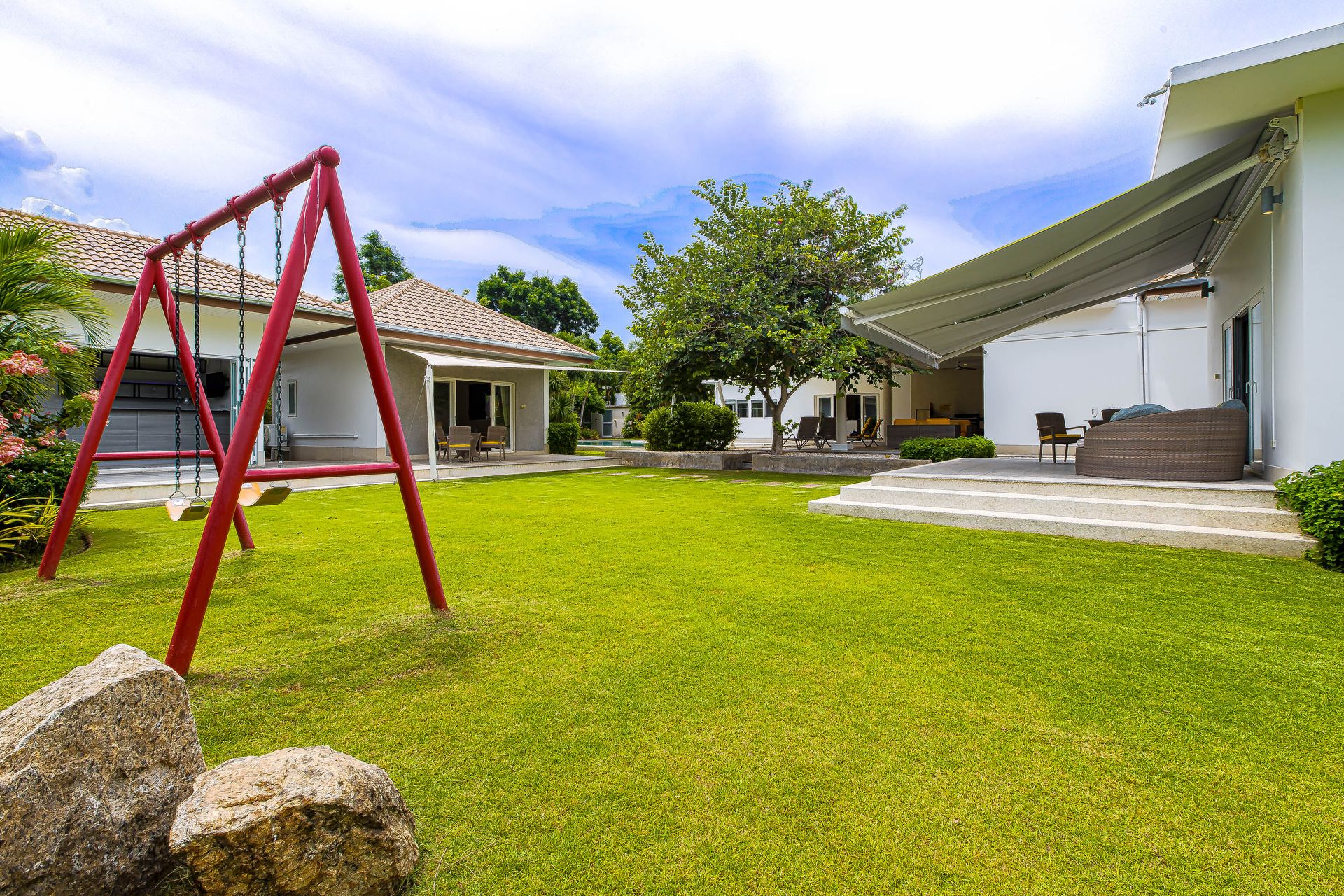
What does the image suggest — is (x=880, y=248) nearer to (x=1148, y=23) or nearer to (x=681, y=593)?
(x=1148, y=23)

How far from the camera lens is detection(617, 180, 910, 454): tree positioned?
13188 millimetres

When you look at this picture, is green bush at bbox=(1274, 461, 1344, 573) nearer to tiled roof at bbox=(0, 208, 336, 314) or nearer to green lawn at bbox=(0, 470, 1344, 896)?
green lawn at bbox=(0, 470, 1344, 896)

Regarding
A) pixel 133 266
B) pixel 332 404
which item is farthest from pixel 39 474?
pixel 332 404

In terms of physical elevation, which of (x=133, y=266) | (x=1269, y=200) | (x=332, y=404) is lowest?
(x=332, y=404)

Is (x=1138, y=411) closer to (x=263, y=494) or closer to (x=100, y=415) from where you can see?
(x=263, y=494)

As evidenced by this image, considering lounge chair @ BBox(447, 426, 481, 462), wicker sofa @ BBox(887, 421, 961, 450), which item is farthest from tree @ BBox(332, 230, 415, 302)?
wicker sofa @ BBox(887, 421, 961, 450)

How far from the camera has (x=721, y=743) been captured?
2.29 meters

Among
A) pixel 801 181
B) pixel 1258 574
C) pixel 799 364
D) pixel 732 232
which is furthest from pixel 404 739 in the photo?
pixel 801 181

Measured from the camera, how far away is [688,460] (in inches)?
591

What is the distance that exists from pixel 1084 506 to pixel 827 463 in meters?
7.60

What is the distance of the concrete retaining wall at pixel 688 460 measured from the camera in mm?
14555

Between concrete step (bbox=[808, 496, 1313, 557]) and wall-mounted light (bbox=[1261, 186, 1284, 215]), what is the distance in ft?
10.3

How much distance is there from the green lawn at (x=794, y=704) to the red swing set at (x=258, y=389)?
393mm

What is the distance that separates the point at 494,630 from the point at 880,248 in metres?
12.9
